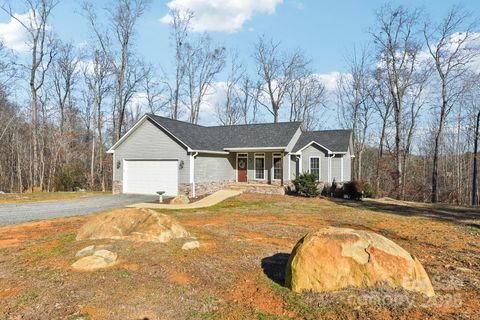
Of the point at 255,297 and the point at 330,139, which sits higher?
the point at 330,139

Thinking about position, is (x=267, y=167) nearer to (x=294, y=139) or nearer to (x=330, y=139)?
(x=294, y=139)

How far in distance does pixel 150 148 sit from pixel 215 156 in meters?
4.15

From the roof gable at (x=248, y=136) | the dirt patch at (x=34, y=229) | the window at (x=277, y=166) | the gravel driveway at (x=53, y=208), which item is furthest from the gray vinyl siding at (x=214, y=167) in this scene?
the dirt patch at (x=34, y=229)

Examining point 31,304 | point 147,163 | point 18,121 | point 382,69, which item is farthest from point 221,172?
point 18,121

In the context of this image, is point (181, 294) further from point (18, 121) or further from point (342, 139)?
point (18, 121)

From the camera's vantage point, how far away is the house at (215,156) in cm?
1772

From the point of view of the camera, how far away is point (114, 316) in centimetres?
389

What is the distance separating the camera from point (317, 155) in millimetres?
20641

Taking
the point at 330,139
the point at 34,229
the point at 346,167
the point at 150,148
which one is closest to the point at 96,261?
the point at 34,229

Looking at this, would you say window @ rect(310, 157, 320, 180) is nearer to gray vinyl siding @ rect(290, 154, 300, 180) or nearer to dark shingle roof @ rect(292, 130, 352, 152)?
gray vinyl siding @ rect(290, 154, 300, 180)

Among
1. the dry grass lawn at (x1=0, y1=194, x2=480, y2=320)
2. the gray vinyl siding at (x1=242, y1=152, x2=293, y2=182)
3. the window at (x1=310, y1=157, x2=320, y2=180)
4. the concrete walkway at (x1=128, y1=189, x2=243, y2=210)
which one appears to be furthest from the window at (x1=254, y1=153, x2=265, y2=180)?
the dry grass lawn at (x1=0, y1=194, x2=480, y2=320)

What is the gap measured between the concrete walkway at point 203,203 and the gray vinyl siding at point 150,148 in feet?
6.45

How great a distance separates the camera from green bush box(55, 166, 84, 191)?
22797mm

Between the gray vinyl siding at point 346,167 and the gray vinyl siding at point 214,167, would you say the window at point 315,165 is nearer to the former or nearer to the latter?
the gray vinyl siding at point 346,167
